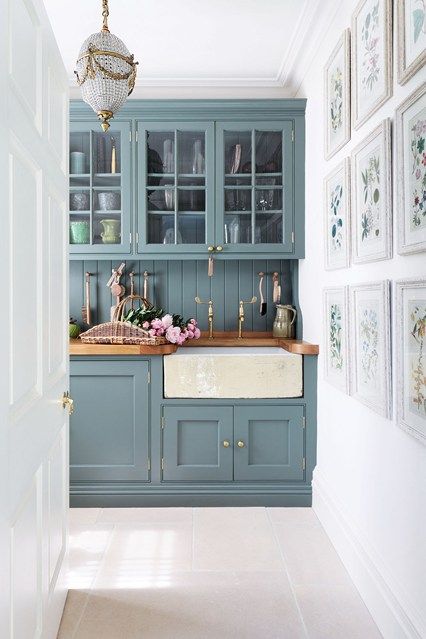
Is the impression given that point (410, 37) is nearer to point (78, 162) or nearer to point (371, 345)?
point (371, 345)

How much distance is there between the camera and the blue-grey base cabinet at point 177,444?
293 centimetres

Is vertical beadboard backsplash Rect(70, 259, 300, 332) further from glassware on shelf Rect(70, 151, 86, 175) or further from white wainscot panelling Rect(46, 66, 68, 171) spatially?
white wainscot panelling Rect(46, 66, 68, 171)

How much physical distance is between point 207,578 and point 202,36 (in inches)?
108

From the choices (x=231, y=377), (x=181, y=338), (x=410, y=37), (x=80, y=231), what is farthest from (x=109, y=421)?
(x=410, y=37)

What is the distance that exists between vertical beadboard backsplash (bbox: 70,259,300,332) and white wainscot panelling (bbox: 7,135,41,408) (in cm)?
206

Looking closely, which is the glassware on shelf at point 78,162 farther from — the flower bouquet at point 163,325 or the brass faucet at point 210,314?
the brass faucet at point 210,314

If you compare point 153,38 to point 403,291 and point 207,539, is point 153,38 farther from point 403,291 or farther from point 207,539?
point 207,539

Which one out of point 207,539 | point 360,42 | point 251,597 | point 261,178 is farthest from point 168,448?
point 360,42

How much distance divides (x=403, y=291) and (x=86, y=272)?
2.40 meters

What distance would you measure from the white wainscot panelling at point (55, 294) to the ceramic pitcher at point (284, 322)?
5.83ft

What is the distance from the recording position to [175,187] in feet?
10.4

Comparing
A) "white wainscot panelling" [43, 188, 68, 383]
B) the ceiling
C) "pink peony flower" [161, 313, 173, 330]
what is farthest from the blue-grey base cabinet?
the ceiling

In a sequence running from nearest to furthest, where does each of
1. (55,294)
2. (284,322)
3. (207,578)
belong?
1. (55,294)
2. (207,578)
3. (284,322)

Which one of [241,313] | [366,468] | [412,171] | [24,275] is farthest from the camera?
[241,313]
